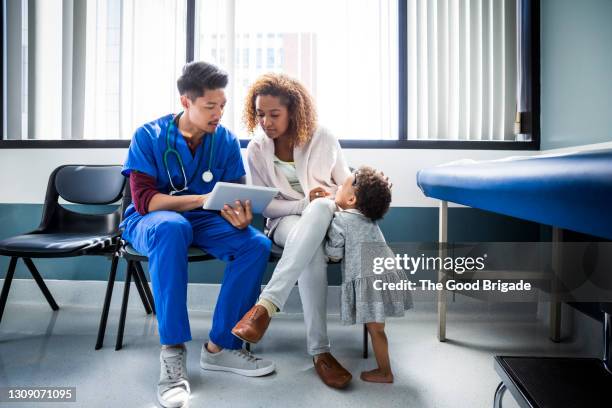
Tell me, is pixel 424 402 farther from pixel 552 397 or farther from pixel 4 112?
pixel 4 112

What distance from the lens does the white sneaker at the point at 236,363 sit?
4.92ft

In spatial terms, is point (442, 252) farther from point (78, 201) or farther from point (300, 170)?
point (78, 201)

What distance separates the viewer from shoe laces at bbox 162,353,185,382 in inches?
53.4

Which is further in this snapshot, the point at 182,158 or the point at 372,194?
the point at 182,158

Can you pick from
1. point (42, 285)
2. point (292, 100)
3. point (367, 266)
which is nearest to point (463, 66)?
point (292, 100)

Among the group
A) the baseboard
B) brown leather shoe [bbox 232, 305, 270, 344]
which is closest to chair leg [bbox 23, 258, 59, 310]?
the baseboard

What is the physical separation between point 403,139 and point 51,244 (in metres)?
1.76

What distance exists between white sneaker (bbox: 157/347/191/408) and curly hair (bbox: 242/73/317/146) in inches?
37.8

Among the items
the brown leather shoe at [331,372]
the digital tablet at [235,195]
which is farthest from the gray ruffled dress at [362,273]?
the digital tablet at [235,195]

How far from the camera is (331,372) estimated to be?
1433mm

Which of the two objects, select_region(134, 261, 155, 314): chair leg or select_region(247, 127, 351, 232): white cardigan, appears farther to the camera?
select_region(134, 261, 155, 314): chair leg

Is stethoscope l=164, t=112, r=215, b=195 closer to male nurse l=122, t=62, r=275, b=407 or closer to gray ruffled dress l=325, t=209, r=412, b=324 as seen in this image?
male nurse l=122, t=62, r=275, b=407

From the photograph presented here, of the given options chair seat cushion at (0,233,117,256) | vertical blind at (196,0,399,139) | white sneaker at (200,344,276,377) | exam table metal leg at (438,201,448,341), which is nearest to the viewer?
white sneaker at (200,344,276,377)

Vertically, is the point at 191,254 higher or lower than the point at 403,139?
lower
